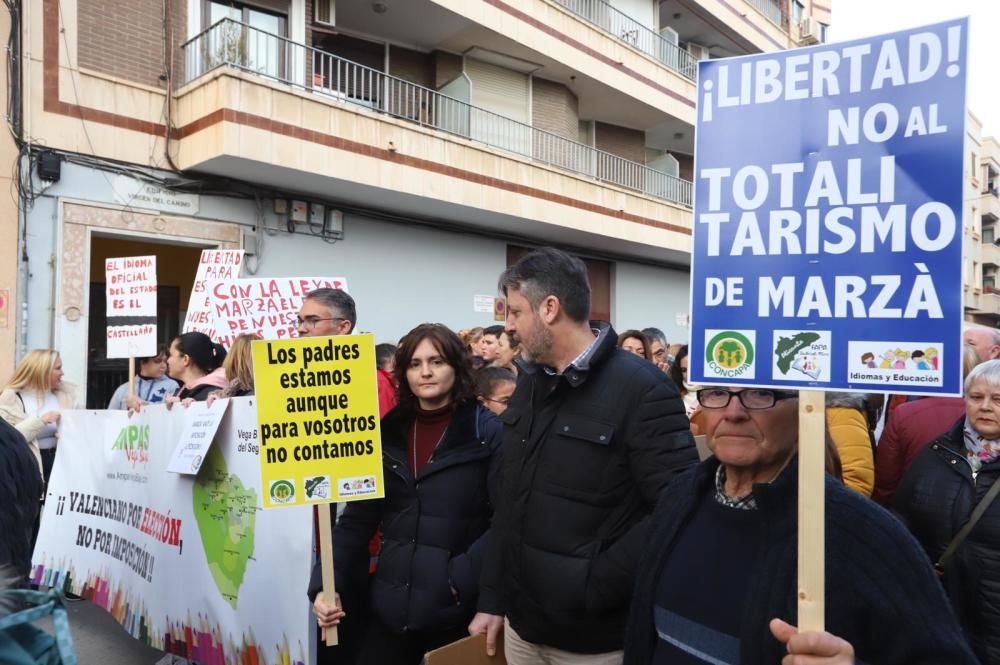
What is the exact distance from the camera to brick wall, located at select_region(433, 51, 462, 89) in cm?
1400

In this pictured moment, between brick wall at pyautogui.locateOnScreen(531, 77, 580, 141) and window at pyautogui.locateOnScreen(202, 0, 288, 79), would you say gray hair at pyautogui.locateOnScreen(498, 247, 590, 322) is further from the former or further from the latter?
brick wall at pyautogui.locateOnScreen(531, 77, 580, 141)

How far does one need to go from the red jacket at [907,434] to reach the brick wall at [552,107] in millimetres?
12787

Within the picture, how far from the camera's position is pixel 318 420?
9.50 feet

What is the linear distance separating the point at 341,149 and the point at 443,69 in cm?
423

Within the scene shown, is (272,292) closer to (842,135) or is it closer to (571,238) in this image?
(842,135)

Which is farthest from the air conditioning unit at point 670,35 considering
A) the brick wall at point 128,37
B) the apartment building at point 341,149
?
the brick wall at point 128,37

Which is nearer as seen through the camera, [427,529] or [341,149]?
[427,529]

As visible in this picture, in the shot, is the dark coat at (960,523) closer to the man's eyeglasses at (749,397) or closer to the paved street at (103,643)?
the man's eyeglasses at (749,397)

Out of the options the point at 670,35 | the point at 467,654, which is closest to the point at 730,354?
the point at 467,654

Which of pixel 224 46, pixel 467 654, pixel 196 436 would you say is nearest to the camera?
pixel 467 654

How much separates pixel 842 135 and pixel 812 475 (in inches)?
27.0

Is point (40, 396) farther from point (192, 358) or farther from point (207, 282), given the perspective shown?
point (192, 358)

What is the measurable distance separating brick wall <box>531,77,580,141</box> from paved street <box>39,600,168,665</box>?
40.7 ft

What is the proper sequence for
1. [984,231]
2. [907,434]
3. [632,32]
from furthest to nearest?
[984,231] < [632,32] < [907,434]
